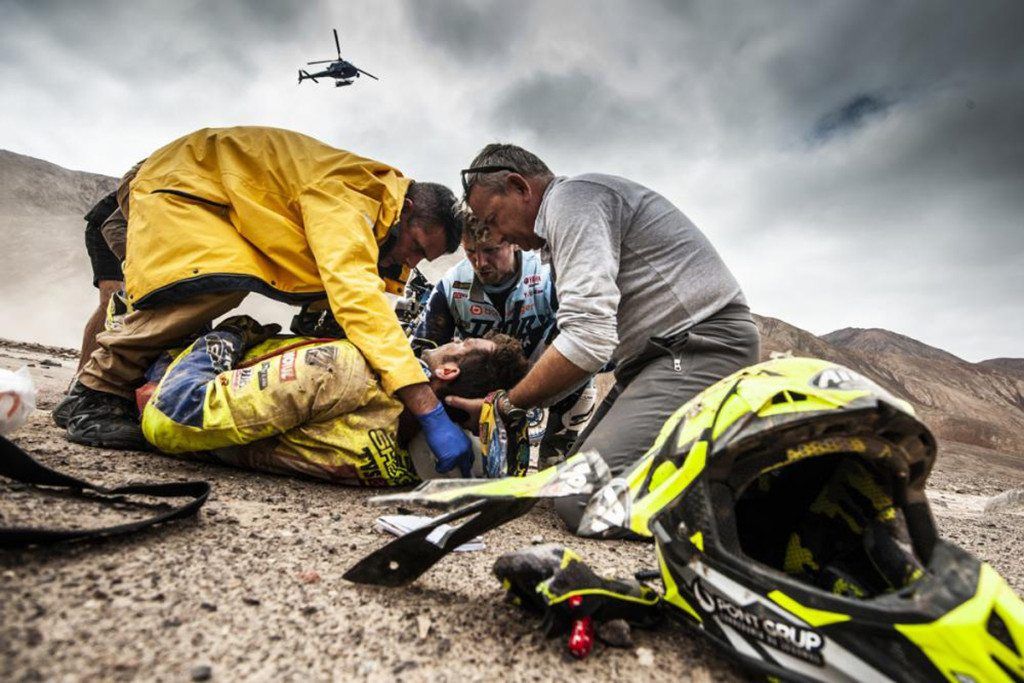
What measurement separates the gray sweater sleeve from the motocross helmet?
1088 millimetres

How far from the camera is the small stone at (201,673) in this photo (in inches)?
34.8

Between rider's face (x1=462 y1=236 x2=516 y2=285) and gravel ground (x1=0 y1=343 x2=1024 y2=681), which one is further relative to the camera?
rider's face (x1=462 y1=236 x2=516 y2=285)

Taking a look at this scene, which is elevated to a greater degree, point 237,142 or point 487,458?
point 237,142

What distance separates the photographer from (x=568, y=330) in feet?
7.74

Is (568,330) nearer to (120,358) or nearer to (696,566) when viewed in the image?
(696,566)

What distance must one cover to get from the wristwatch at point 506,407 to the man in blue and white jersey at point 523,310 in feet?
4.16

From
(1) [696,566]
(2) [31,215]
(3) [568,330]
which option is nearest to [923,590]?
(1) [696,566]

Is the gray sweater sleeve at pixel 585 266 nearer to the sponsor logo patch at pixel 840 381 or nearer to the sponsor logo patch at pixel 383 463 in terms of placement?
the sponsor logo patch at pixel 383 463

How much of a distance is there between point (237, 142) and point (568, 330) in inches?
81.9

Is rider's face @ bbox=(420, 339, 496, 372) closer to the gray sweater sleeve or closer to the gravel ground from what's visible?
the gray sweater sleeve

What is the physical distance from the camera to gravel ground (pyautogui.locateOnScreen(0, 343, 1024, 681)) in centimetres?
93

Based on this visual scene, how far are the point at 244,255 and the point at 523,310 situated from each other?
2.03 m

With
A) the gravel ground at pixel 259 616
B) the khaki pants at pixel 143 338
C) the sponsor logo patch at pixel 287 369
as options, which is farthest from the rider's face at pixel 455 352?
the gravel ground at pixel 259 616

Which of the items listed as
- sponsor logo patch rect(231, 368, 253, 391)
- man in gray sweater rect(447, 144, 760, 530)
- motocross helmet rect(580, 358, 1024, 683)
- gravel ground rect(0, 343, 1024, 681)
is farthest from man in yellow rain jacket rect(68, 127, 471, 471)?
motocross helmet rect(580, 358, 1024, 683)
